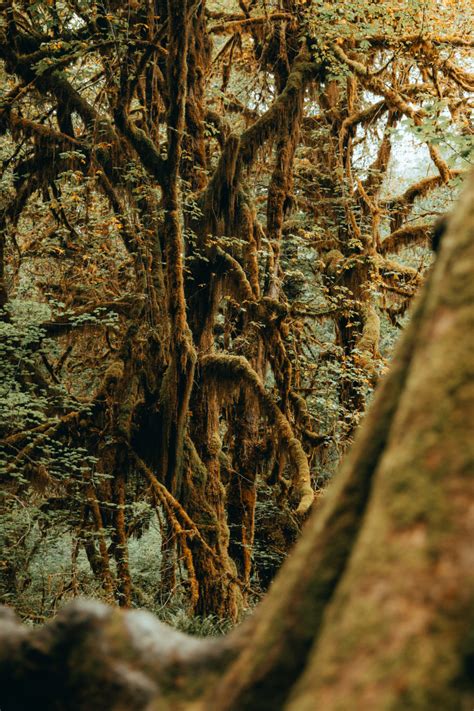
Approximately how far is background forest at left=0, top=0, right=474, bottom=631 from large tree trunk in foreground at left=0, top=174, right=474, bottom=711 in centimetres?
573

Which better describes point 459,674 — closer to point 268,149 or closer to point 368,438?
point 368,438

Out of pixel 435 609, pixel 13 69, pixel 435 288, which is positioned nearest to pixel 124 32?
pixel 13 69

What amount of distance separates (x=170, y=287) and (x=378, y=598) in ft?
24.7

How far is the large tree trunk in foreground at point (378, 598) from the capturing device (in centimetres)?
130

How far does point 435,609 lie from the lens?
4.30 ft

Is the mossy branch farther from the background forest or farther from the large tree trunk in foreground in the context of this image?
the large tree trunk in foreground

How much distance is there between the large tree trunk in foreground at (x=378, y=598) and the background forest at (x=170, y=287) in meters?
5.73

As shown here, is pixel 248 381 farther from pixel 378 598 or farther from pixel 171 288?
pixel 378 598

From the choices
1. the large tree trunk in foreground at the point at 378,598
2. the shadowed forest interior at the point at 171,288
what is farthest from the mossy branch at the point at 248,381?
the large tree trunk in foreground at the point at 378,598

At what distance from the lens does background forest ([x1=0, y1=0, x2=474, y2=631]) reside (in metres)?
8.66

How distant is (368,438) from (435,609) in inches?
21.8

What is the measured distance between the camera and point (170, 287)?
341 inches

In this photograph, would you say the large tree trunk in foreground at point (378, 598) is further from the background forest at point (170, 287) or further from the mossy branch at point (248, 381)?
the mossy branch at point (248, 381)

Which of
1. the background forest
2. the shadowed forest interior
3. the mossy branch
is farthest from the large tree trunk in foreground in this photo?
the mossy branch
